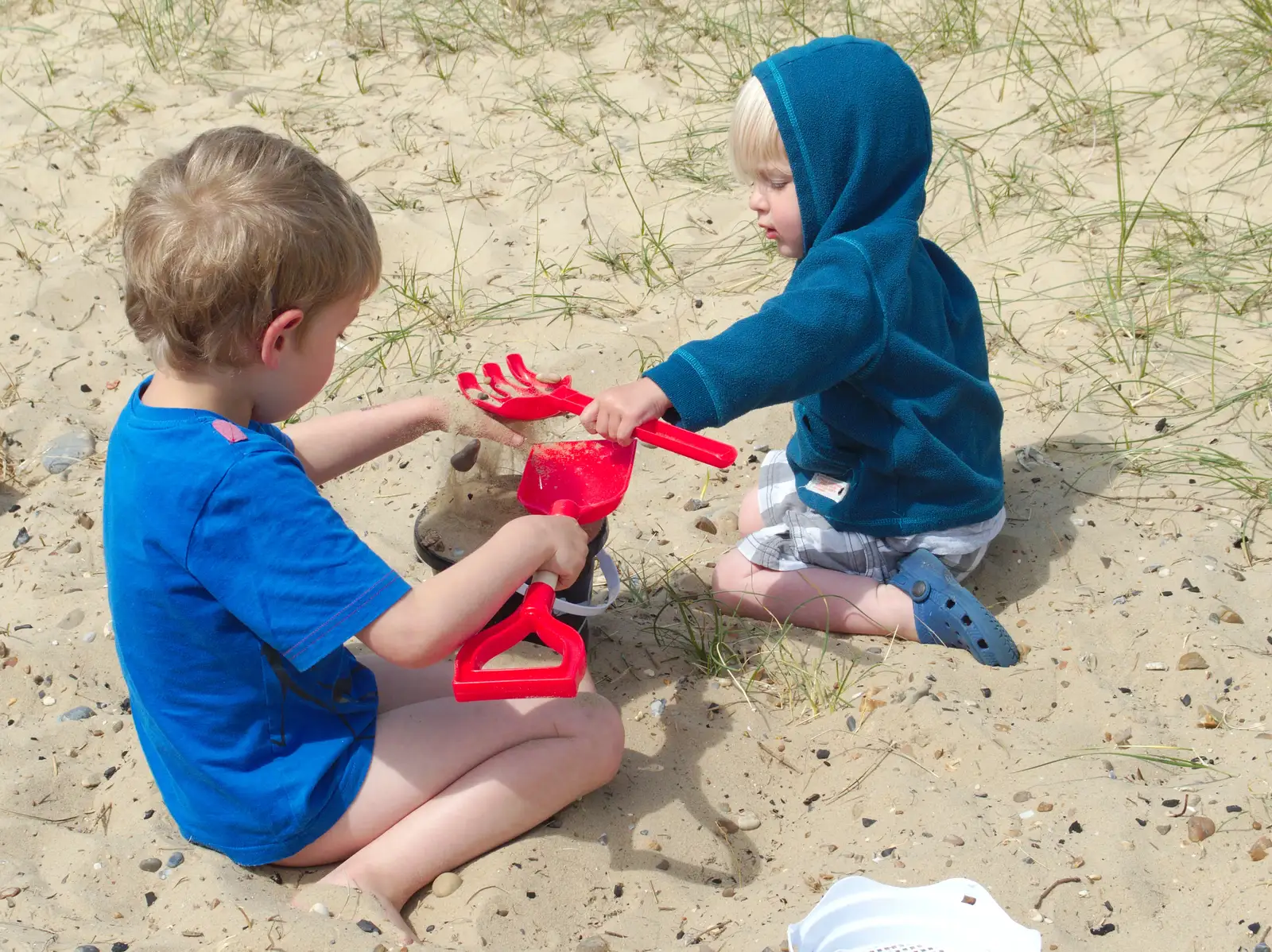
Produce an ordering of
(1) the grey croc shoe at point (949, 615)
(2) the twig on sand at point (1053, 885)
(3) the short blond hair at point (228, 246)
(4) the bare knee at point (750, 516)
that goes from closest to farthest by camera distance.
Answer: (3) the short blond hair at point (228, 246), (2) the twig on sand at point (1053, 885), (1) the grey croc shoe at point (949, 615), (4) the bare knee at point (750, 516)

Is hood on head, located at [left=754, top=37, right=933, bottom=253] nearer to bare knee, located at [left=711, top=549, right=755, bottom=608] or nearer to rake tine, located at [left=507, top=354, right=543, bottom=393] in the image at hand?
rake tine, located at [left=507, top=354, right=543, bottom=393]

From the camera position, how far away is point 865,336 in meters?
2.20

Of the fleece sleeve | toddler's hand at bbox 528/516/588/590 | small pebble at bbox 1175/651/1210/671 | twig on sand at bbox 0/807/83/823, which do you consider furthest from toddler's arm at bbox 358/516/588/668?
small pebble at bbox 1175/651/1210/671

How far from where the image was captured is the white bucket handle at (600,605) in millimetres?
2144

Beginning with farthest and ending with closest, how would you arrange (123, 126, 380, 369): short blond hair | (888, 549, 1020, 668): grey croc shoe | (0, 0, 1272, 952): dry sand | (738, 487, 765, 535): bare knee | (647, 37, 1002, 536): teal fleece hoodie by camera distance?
(738, 487, 765, 535): bare knee
(888, 549, 1020, 668): grey croc shoe
(647, 37, 1002, 536): teal fleece hoodie
(0, 0, 1272, 952): dry sand
(123, 126, 380, 369): short blond hair

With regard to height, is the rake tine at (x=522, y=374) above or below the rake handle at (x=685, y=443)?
below

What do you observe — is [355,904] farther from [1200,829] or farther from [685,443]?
[1200,829]

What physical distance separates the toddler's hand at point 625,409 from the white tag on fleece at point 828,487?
0.56 metres

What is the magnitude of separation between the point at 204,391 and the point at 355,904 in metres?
0.77

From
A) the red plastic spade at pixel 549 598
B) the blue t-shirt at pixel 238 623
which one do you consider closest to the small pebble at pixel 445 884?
the blue t-shirt at pixel 238 623

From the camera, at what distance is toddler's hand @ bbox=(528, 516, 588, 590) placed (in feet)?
6.07

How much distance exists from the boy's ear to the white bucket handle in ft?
1.82

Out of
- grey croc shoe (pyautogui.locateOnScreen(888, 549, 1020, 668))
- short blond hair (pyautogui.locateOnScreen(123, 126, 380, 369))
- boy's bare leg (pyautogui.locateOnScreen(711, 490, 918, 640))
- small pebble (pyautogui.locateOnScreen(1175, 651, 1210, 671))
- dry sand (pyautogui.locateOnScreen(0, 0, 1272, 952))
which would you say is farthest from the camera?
boy's bare leg (pyautogui.locateOnScreen(711, 490, 918, 640))

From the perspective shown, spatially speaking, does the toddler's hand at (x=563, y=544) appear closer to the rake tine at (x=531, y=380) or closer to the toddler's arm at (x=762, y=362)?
the toddler's arm at (x=762, y=362)
